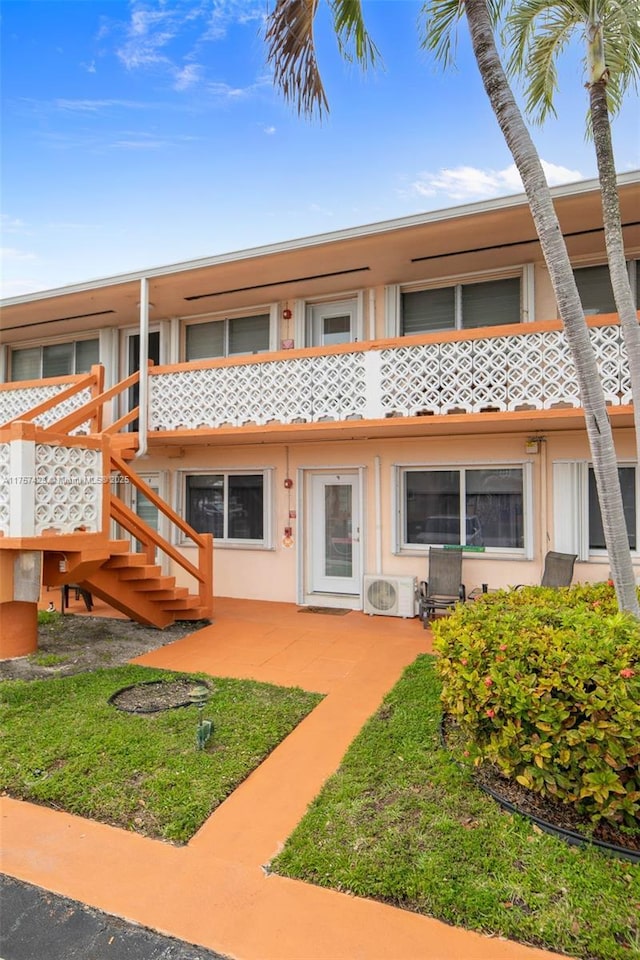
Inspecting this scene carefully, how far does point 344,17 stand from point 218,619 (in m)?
7.66

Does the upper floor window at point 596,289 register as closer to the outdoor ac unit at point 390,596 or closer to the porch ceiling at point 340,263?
the porch ceiling at point 340,263

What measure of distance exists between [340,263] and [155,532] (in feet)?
16.7

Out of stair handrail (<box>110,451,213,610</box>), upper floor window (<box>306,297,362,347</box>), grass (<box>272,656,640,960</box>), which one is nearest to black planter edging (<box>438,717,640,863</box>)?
grass (<box>272,656,640,960</box>)

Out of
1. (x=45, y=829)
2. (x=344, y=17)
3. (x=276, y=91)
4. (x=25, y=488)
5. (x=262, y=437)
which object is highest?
(x=344, y=17)

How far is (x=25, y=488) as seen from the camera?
5.79 m

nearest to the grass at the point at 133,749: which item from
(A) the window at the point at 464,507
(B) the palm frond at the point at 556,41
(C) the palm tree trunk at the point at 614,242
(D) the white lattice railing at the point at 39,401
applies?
(C) the palm tree trunk at the point at 614,242

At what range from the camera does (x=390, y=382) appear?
25.1 feet

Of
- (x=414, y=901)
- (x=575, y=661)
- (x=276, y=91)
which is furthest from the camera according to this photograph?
(x=276, y=91)

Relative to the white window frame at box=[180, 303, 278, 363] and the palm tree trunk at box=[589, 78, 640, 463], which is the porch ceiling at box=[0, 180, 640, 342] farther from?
the palm tree trunk at box=[589, 78, 640, 463]

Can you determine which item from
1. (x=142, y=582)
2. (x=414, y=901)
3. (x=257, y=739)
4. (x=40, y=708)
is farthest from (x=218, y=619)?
(x=414, y=901)

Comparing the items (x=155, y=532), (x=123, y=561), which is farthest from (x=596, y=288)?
(x=123, y=561)

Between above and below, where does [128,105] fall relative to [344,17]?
above

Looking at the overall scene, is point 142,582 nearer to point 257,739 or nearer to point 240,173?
point 257,739

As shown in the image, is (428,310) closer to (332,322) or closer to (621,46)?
(332,322)
